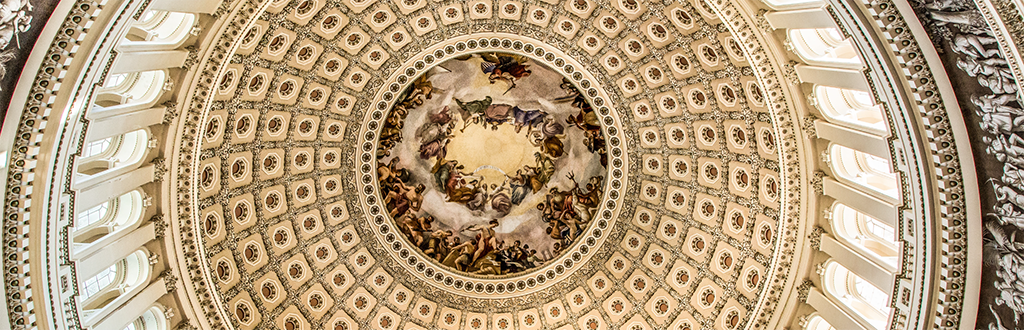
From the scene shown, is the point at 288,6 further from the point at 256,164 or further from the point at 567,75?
the point at 567,75

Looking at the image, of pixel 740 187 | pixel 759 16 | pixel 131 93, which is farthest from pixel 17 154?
pixel 740 187

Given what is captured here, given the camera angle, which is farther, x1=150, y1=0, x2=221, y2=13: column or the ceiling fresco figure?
x1=150, y1=0, x2=221, y2=13: column

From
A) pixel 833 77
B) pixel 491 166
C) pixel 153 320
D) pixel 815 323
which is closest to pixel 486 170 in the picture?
pixel 491 166

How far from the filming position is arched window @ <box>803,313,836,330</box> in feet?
58.7

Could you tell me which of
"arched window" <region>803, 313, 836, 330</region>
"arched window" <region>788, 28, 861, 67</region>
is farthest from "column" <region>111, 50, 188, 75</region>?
"arched window" <region>803, 313, 836, 330</region>

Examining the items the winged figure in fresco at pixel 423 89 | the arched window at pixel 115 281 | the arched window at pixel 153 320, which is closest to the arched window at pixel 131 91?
the arched window at pixel 115 281

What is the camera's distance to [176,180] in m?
17.3

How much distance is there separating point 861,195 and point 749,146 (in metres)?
5.07

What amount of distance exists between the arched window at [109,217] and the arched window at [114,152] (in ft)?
3.29

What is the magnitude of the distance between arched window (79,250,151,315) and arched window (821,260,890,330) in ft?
63.6

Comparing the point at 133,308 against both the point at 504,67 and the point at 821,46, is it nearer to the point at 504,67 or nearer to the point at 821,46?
the point at 504,67

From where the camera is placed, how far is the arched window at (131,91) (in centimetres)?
1462

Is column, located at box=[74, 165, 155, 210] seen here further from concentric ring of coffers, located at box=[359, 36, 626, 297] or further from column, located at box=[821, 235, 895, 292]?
column, located at box=[821, 235, 895, 292]

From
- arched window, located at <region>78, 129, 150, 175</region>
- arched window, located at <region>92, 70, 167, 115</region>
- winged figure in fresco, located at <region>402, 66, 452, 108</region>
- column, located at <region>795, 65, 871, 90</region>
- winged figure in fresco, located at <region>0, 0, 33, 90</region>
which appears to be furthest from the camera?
winged figure in fresco, located at <region>402, 66, 452, 108</region>
